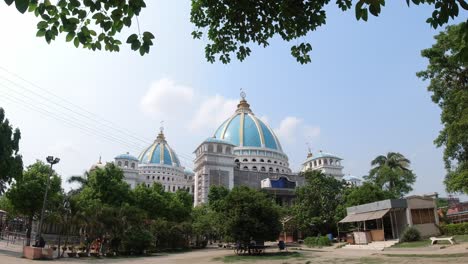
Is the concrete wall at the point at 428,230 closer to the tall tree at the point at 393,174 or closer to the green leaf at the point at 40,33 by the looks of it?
the tall tree at the point at 393,174

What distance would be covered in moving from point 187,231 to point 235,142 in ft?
178

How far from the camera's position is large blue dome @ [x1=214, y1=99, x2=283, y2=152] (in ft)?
291

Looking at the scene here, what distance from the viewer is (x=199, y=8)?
8477 millimetres

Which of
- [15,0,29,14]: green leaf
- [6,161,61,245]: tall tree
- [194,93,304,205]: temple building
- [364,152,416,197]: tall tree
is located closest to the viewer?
[15,0,29,14]: green leaf

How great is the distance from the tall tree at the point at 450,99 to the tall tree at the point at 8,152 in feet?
89.5

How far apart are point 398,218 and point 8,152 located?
94.5ft

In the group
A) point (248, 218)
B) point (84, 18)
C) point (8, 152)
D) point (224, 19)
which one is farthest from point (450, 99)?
point (8, 152)

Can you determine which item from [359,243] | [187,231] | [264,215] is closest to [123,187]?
[187,231]

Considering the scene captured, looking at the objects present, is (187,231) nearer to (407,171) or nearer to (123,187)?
(123,187)

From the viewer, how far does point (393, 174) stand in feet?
149

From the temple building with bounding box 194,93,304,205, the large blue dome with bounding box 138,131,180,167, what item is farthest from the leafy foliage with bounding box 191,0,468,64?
the large blue dome with bounding box 138,131,180,167

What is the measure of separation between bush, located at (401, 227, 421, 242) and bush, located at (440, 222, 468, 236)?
3.17m

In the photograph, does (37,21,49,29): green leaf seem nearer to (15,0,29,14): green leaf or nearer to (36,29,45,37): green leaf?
(36,29,45,37): green leaf

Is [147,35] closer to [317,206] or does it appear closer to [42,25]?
[42,25]
